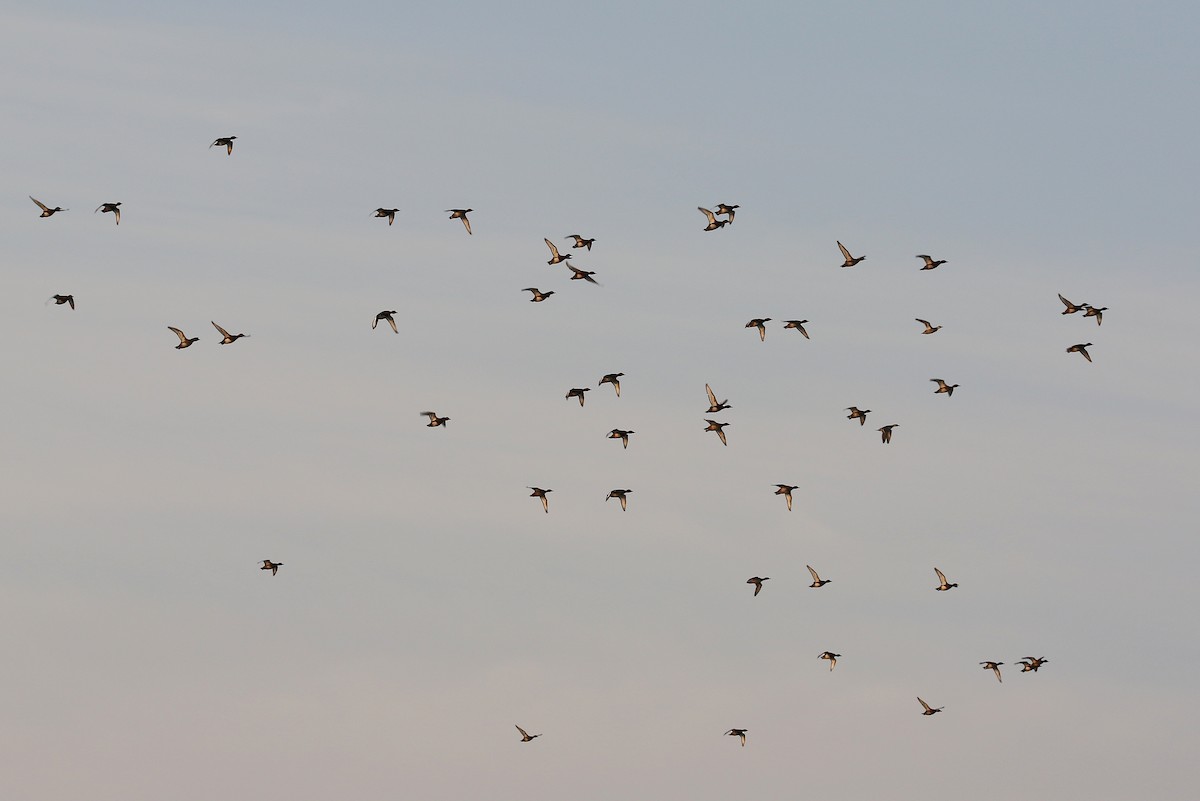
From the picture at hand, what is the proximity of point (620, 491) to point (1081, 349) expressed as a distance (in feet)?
123

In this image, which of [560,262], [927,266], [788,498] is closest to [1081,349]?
[927,266]

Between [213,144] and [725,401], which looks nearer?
[213,144]

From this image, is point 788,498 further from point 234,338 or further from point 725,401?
point 234,338

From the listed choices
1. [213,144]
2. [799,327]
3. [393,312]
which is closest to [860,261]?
[799,327]

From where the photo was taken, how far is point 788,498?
643 ft

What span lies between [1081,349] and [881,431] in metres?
16.6

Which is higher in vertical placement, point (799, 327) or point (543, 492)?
point (799, 327)

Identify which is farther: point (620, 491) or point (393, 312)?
point (620, 491)

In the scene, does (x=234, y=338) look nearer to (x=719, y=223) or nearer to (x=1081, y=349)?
(x=719, y=223)

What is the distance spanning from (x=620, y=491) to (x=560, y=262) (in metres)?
20.0

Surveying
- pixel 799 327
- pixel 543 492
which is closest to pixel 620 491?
pixel 543 492

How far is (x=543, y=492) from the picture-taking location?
187 meters

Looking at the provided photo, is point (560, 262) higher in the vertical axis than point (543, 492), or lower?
higher

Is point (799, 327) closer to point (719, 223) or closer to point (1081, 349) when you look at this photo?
point (719, 223)
